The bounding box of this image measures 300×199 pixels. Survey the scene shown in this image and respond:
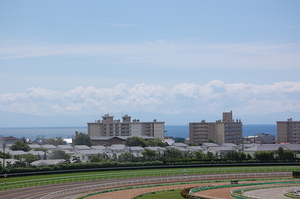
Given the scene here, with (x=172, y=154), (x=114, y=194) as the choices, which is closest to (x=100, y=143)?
(x=172, y=154)

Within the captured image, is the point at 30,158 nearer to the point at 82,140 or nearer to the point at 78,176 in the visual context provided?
the point at 78,176

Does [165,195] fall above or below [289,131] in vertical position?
below

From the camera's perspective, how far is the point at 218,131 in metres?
135

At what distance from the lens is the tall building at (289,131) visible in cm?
13762

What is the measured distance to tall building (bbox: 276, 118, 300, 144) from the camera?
138 metres

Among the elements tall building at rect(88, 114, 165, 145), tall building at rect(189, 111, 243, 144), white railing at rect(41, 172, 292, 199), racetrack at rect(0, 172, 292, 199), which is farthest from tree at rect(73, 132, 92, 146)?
white railing at rect(41, 172, 292, 199)

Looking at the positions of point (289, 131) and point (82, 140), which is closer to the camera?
point (82, 140)

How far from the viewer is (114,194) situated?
3975cm

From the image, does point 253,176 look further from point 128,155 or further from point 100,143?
point 100,143

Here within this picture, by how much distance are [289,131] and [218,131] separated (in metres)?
23.6

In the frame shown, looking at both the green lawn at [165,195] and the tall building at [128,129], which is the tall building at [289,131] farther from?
the green lawn at [165,195]

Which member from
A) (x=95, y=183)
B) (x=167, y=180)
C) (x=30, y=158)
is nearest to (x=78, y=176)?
(x=95, y=183)

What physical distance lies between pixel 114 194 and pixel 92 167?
889 inches

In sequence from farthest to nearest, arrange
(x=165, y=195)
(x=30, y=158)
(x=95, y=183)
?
1. (x=30, y=158)
2. (x=95, y=183)
3. (x=165, y=195)
